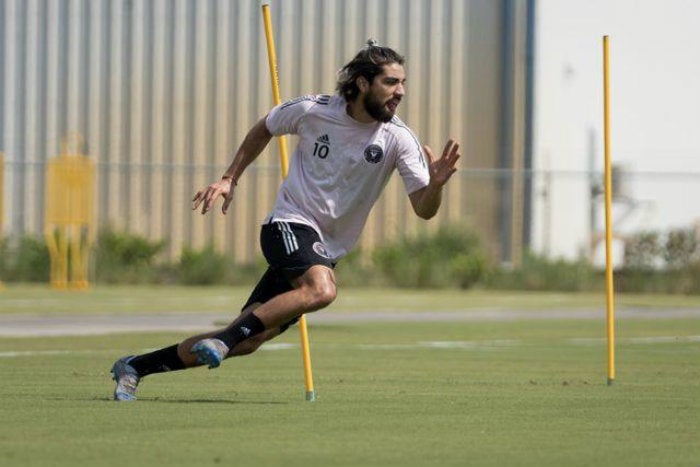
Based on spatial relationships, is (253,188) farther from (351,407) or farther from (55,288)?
(351,407)

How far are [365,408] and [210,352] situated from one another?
3.11ft

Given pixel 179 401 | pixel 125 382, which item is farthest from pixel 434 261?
pixel 125 382

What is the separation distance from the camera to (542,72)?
1502 inches

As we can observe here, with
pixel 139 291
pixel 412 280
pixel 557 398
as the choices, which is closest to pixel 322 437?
pixel 557 398

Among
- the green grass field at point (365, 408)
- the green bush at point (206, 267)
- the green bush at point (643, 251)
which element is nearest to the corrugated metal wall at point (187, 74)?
the green bush at point (206, 267)

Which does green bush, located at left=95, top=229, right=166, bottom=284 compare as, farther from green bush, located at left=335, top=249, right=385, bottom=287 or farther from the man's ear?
the man's ear

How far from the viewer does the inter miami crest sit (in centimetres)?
1012

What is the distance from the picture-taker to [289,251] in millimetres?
10055

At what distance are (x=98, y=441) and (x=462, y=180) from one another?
1193 inches

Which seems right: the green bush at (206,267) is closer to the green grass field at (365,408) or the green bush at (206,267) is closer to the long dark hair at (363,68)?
the green grass field at (365,408)

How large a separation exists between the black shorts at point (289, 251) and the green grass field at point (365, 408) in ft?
2.21

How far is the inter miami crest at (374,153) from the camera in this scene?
1012 cm

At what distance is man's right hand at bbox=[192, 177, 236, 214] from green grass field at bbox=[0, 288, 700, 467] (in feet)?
3.47

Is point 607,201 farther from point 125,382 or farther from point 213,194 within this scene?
point 125,382
